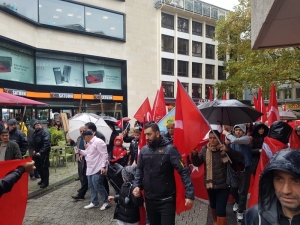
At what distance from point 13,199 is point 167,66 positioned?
31.3 metres

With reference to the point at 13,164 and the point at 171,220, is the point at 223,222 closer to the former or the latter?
the point at 171,220

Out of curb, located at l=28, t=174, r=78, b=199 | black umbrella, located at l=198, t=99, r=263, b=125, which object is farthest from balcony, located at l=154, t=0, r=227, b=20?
black umbrella, located at l=198, t=99, r=263, b=125

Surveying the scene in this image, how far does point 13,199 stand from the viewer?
3471mm

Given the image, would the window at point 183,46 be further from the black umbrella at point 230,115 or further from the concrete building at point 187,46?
the black umbrella at point 230,115

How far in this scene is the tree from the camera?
553 inches

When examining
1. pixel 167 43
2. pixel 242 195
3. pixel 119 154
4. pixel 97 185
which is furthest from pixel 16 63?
pixel 167 43

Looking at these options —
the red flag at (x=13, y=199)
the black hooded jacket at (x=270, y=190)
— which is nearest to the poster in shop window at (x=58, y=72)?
the red flag at (x=13, y=199)

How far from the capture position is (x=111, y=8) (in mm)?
25250

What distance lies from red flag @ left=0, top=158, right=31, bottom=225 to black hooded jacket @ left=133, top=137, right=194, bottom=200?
1452 mm

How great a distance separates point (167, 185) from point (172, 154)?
1.29 feet

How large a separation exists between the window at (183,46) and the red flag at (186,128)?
107 ft

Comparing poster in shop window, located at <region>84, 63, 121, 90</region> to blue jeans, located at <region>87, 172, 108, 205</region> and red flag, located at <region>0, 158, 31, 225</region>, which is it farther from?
red flag, located at <region>0, 158, 31, 225</region>

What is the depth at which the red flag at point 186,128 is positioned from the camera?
3689 mm

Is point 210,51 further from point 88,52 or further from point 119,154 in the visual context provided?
point 119,154
